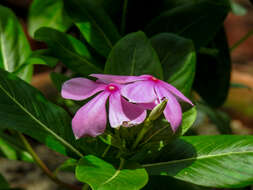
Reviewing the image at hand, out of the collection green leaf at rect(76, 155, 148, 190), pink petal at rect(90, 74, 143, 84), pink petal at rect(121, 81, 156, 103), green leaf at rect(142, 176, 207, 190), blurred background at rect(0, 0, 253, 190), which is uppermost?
pink petal at rect(90, 74, 143, 84)

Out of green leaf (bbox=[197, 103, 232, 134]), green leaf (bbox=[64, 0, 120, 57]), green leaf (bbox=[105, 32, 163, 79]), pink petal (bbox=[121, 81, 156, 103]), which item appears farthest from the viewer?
green leaf (bbox=[197, 103, 232, 134])

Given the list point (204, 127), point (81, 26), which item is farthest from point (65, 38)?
point (204, 127)

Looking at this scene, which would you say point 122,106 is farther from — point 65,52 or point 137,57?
point 65,52

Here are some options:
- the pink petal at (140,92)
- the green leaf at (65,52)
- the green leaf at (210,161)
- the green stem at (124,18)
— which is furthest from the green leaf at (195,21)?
the pink petal at (140,92)

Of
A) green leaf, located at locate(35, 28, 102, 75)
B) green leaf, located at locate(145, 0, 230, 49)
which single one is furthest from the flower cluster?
green leaf, located at locate(145, 0, 230, 49)

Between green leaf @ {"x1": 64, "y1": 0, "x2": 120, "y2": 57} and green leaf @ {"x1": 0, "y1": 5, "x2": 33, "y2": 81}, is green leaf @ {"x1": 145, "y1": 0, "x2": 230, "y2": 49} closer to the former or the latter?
green leaf @ {"x1": 64, "y1": 0, "x2": 120, "y2": 57}

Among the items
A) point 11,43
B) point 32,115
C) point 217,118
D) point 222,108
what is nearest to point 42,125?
point 32,115
